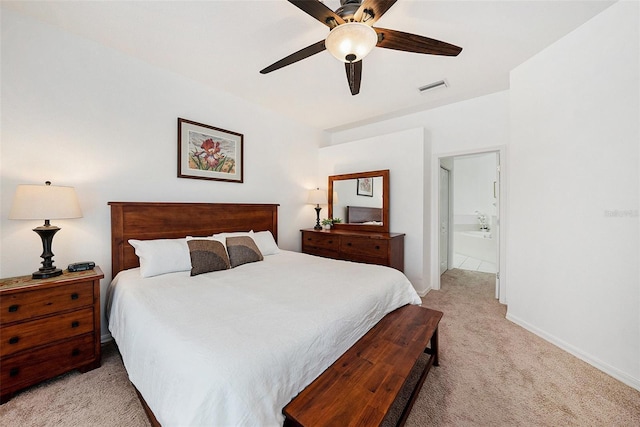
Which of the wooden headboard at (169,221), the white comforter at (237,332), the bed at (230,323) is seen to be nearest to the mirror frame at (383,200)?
the wooden headboard at (169,221)

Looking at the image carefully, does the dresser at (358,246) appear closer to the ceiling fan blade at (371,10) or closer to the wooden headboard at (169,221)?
the wooden headboard at (169,221)

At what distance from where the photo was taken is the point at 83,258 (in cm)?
218

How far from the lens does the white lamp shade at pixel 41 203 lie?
1688 mm

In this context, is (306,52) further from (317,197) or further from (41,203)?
(317,197)

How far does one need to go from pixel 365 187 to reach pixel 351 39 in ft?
8.77

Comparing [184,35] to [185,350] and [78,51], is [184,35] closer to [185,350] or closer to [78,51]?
[78,51]

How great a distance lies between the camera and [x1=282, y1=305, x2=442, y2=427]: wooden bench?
1.00 metres

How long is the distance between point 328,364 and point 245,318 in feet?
1.67

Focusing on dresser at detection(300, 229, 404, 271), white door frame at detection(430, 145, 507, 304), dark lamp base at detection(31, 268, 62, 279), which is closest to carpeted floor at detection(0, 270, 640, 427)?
dark lamp base at detection(31, 268, 62, 279)

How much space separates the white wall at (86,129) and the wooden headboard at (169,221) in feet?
0.37

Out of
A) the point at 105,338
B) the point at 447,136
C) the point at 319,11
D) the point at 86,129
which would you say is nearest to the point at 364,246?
the point at 447,136

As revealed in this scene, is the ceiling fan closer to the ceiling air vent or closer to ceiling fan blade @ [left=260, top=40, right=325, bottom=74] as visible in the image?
ceiling fan blade @ [left=260, top=40, right=325, bottom=74]

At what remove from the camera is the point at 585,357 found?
2.03 meters

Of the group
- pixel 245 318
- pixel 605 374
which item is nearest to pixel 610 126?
pixel 605 374
